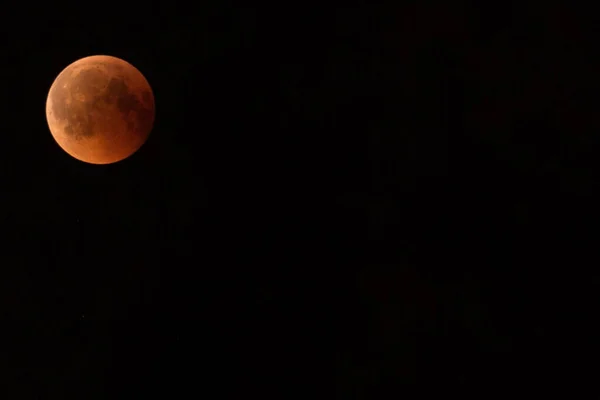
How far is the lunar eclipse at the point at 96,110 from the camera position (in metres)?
3.75

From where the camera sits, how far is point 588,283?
5.57 metres

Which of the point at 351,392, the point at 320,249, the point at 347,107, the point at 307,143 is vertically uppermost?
the point at 347,107

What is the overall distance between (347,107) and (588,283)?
3044 millimetres

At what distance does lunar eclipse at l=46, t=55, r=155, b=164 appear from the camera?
3.75 meters

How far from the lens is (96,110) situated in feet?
12.3

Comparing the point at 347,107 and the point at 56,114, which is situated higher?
the point at 347,107

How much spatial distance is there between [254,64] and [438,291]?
307cm

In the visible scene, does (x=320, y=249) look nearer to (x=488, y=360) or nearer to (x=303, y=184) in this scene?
(x=303, y=184)

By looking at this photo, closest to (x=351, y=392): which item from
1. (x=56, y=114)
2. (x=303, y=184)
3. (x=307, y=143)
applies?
(x=303, y=184)

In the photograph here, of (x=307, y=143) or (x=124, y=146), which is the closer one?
(x=124, y=146)

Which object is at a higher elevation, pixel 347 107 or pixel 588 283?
pixel 347 107

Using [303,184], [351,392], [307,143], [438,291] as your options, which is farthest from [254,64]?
[351,392]

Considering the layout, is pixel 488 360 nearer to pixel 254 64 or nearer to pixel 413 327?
pixel 413 327

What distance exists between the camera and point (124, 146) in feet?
13.0
